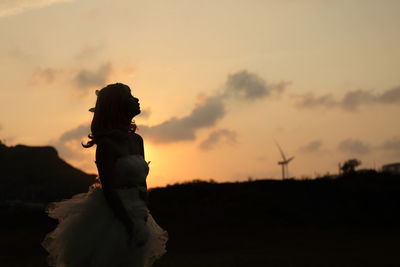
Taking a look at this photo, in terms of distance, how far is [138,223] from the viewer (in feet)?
19.9

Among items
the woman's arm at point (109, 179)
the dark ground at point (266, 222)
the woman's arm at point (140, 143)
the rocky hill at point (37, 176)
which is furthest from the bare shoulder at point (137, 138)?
the rocky hill at point (37, 176)

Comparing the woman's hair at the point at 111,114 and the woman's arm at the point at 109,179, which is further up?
the woman's hair at the point at 111,114

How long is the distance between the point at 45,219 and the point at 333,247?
51.5 ft

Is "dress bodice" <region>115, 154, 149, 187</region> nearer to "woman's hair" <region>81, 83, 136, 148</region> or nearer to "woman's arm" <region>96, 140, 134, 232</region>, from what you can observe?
"woman's arm" <region>96, 140, 134, 232</region>


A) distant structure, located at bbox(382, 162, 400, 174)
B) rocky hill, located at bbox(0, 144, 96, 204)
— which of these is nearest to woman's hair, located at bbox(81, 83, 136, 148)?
distant structure, located at bbox(382, 162, 400, 174)

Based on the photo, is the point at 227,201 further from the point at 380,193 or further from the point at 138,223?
the point at 138,223

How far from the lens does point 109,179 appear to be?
5.98 metres

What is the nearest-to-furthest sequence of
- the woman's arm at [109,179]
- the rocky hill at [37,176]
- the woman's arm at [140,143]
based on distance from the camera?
the woman's arm at [109,179], the woman's arm at [140,143], the rocky hill at [37,176]

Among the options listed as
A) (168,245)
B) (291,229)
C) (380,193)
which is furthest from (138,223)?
(380,193)

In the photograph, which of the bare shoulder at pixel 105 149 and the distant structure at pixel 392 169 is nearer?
the bare shoulder at pixel 105 149

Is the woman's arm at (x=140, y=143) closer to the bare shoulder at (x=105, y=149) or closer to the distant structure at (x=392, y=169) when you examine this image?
the bare shoulder at (x=105, y=149)

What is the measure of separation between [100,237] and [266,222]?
27.0 m

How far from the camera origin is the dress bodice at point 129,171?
6.07 m

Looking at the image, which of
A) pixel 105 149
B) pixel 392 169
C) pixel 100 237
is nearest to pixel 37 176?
pixel 392 169
